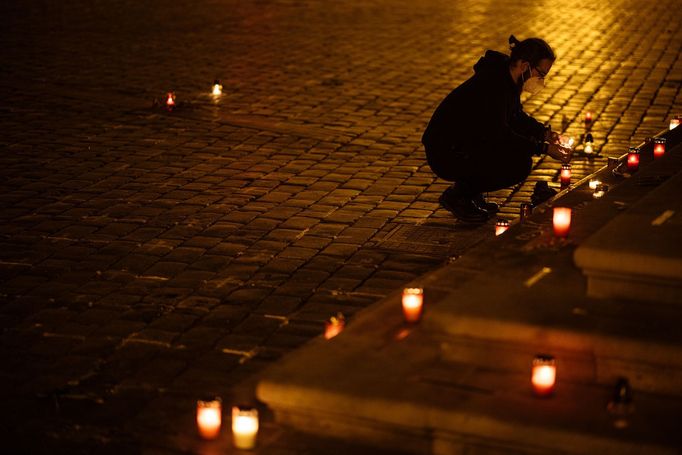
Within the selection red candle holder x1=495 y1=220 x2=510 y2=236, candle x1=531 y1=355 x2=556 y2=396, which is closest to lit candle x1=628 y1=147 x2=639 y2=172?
red candle holder x1=495 y1=220 x2=510 y2=236

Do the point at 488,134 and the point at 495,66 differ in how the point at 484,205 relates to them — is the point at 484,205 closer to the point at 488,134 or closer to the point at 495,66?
A: the point at 488,134

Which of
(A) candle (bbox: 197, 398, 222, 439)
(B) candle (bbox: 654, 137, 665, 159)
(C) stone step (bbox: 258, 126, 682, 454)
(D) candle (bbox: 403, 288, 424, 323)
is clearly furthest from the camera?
(B) candle (bbox: 654, 137, 665, 159)

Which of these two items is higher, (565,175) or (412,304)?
(565,175)

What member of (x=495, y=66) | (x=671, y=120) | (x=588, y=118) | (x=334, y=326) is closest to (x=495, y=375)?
(x=334, y=326)

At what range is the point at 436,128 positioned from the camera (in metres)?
8.80

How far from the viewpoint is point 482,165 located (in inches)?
343

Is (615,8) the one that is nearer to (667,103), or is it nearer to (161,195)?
(667,103)

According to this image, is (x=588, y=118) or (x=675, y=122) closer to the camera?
(x=675, y=122)

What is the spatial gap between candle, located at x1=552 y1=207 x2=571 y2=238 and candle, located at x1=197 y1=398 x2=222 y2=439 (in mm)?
2905

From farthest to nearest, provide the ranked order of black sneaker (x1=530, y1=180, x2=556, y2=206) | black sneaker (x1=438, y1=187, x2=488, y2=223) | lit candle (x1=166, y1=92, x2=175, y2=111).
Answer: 1. lit candle (x1=166, y1=92, x2=175, y2=111)
2. black sneaker (x1=530, y1=180, x2=556, y2=206)
3. black sneaker (x1=438, y1=187, x2=488, y2=223)

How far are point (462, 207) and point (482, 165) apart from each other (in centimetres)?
34

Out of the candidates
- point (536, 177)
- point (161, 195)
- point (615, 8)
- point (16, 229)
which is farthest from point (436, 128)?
point (615, 8)

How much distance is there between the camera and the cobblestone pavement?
6.05 m

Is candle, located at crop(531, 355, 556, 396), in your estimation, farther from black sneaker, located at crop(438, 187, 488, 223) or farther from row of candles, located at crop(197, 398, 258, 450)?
black sneaker, located at crop(438, 187, 488, 223)
